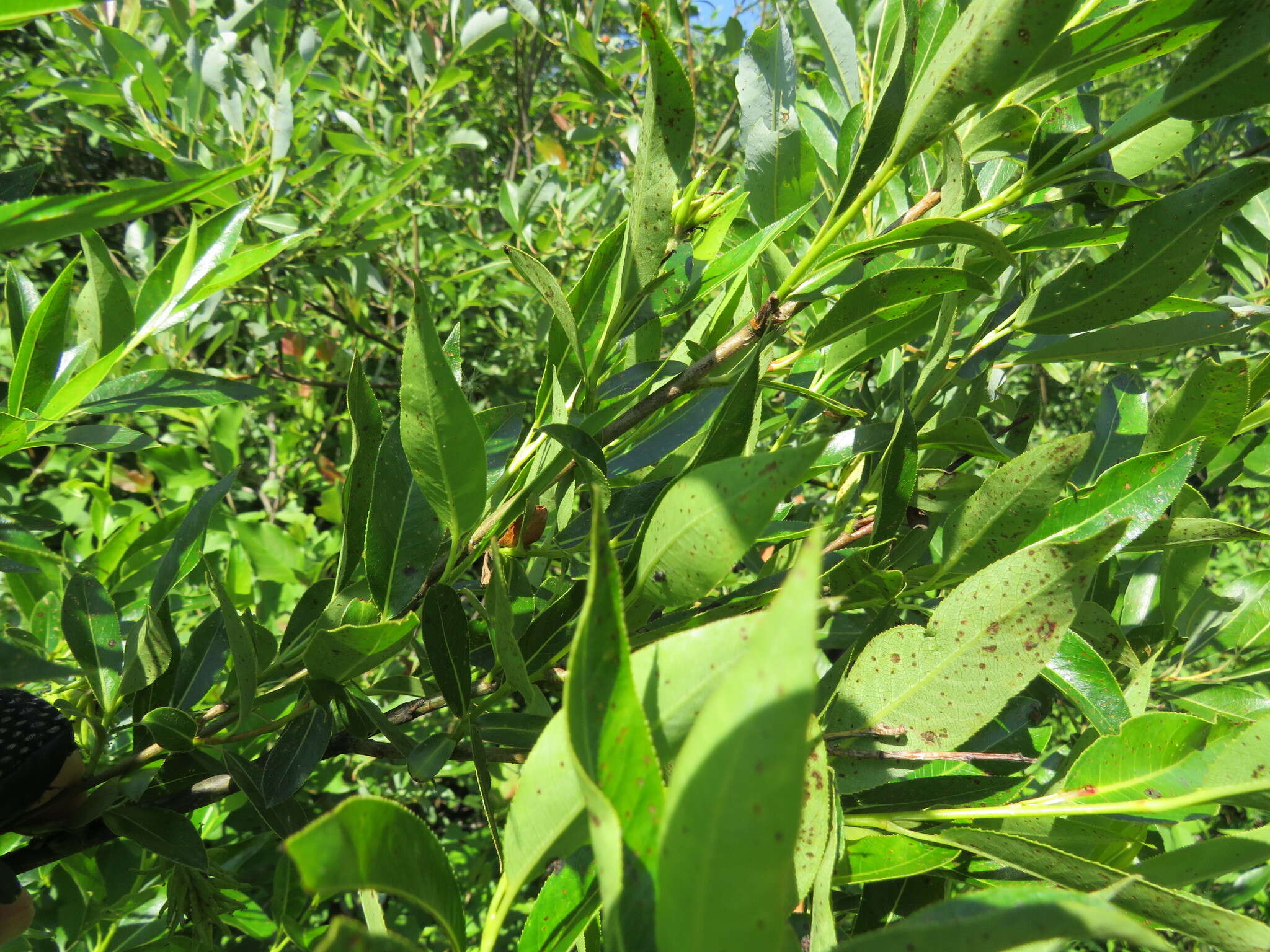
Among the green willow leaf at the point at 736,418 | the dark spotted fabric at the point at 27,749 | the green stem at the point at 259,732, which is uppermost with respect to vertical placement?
the green willow leaf at the point at 736,418

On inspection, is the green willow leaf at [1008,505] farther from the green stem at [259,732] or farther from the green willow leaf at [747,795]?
the green stem at [259,732]

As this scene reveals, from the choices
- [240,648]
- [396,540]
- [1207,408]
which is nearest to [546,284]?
[396,540]

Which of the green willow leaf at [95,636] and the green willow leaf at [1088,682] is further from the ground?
the green willow leaf at [95,636]

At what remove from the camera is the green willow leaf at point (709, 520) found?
14.8 inches

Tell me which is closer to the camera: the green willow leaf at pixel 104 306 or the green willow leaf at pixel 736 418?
the green willow leaf at pixel 736 418

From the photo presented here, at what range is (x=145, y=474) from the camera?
211cm

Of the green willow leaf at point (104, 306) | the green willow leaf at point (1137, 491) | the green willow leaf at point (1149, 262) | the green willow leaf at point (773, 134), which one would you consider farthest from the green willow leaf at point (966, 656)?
the green willow leaf at point (104, 306)

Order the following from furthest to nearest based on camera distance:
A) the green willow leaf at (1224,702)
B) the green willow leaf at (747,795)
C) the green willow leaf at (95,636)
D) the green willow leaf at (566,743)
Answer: the green willow leaf at (1224,702)
the green willow leaf at (95,636)
the green willow leaf at (566,743)
the green willow leaf at (747,795)

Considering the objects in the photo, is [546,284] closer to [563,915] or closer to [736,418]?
[736,418]

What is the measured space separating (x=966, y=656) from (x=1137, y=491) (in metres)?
→ 0.20

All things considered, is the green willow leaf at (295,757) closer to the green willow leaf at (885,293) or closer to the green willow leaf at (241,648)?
the green willow leaf at (241,648)

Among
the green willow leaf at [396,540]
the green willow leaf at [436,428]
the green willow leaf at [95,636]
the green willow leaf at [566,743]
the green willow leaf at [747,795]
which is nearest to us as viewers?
the green willow leaf at [747,795]

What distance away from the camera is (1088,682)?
589 mm

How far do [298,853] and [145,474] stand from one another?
2178mm
